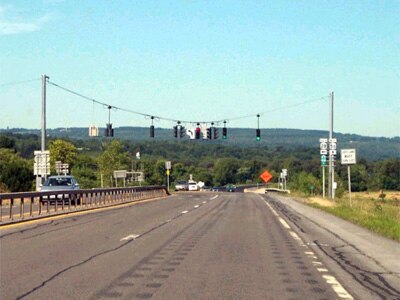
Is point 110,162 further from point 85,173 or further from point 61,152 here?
point 85,173

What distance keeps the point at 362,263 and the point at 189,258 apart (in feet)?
11.9

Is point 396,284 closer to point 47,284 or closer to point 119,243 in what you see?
point 47,284

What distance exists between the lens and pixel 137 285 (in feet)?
37.7

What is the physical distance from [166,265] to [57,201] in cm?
2298

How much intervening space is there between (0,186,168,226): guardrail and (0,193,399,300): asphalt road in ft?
15.4

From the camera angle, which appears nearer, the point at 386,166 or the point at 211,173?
the point at 386,166

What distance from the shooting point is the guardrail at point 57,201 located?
92.7 feet

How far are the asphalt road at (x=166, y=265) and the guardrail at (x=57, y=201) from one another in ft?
15.4

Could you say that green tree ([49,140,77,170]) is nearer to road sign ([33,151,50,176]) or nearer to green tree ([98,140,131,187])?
green tree ([98,140,131,187])

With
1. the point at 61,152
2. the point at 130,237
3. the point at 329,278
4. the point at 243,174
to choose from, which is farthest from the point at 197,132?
the point at 243,174

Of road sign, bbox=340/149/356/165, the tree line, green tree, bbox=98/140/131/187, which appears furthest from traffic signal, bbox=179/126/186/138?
green tree, bbox=98/140/131/187

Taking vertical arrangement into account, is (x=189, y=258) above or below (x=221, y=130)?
below

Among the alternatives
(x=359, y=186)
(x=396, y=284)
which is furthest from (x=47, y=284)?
(x=359, y=186)

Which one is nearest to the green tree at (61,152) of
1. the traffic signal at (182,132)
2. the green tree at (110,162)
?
the green tree at (110,162)
